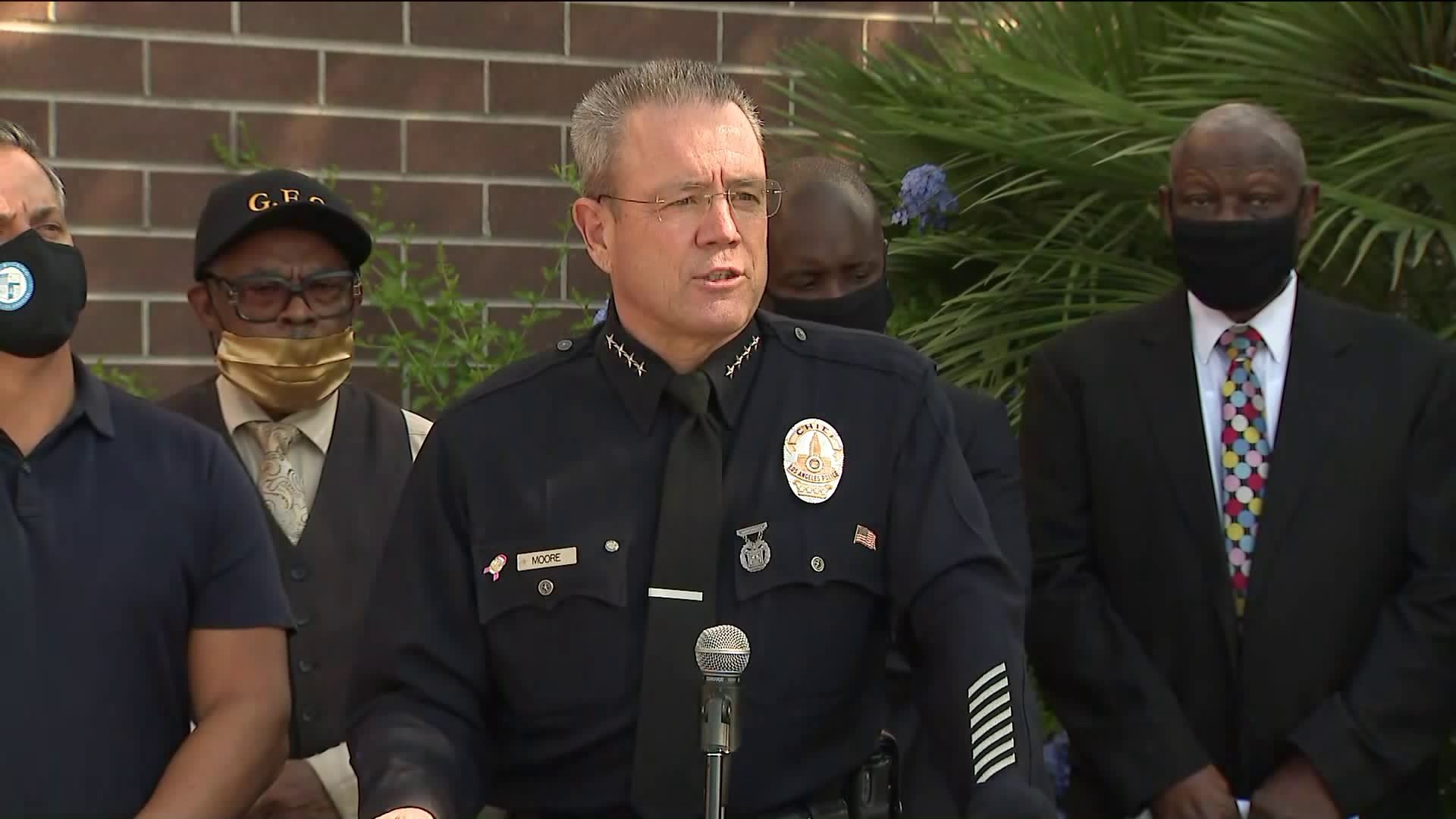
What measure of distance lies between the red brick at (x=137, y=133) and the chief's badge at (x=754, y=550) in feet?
10.3

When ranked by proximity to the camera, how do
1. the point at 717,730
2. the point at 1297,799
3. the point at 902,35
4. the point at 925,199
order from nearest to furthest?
the point at 717,730 < the point at 1297,799 < the point at 925,199 < the point at 902,35

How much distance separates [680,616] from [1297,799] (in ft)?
5.02

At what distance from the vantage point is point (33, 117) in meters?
5.47

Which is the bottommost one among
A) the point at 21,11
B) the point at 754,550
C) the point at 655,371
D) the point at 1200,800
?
the point at 1200,800

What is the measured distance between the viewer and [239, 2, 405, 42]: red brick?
18.6ft

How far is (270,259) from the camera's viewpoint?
4117 millimetres

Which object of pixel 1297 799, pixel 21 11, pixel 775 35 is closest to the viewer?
pixel 1297 799

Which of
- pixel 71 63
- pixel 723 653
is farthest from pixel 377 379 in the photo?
pixel 723 653

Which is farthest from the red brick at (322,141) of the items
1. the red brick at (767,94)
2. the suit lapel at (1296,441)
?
the suit lapel at (1296,441)

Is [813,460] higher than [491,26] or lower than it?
lower

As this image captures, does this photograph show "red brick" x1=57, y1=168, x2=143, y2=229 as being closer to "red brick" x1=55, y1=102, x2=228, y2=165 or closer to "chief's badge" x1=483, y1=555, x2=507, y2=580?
"red brick" x1=55, y1=102, x2=228, y2=165

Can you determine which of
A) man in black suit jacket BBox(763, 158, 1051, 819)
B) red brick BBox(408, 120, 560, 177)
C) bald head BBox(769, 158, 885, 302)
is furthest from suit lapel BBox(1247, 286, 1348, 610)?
red brick BBox(408, 120, 560, 177)

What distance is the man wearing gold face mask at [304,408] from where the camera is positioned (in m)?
3.95

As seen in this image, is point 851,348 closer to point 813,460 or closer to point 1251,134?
point 813,460
